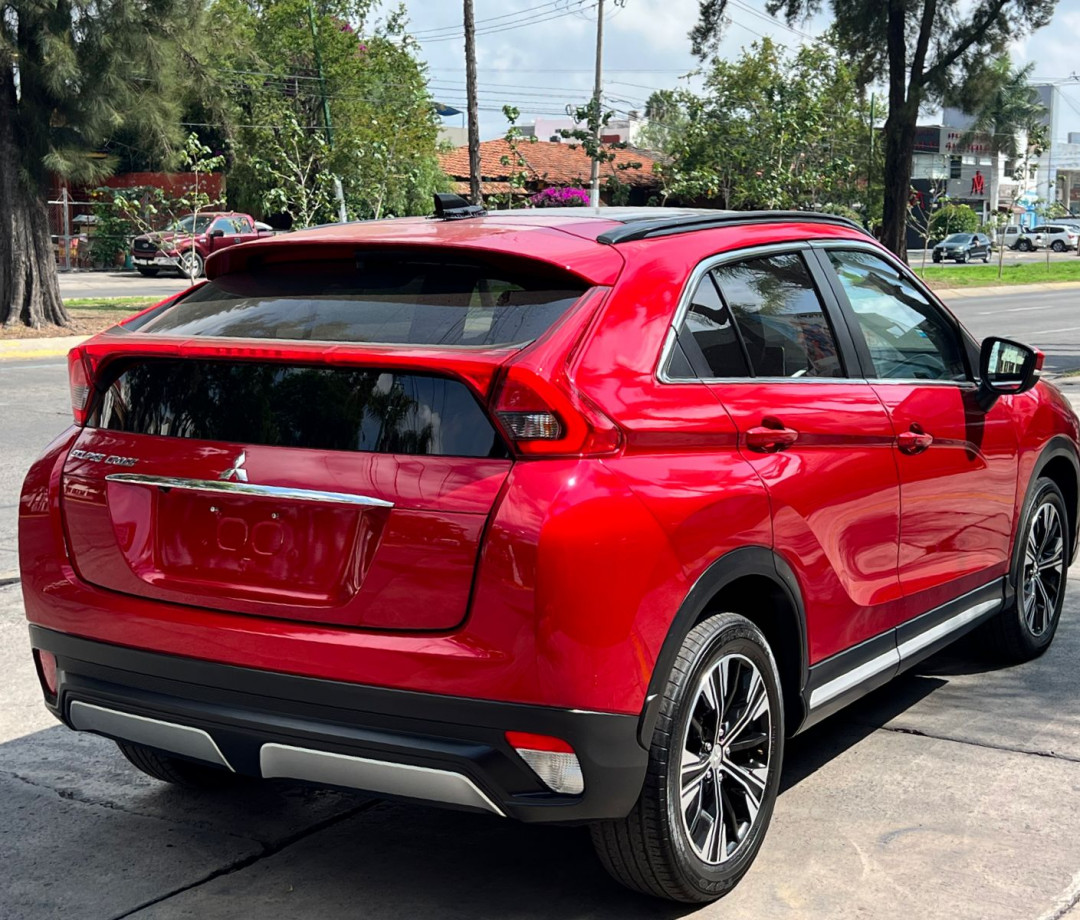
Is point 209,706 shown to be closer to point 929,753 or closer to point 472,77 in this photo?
point 929,753

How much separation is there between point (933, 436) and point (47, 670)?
2.82m

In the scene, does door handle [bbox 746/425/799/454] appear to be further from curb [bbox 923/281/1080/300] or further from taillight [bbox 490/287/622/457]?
curb [bbox 923/281/1080/300]

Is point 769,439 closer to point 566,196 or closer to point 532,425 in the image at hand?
point 532,425

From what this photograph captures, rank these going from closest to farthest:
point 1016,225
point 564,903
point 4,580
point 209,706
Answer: point 209,706 → point 564,903 → point 4,580 → point 1016,225

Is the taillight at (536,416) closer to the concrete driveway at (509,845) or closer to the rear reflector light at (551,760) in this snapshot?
the rear reflector light at (551,760)

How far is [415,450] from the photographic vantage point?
320 centimetres

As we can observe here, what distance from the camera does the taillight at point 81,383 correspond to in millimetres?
3701

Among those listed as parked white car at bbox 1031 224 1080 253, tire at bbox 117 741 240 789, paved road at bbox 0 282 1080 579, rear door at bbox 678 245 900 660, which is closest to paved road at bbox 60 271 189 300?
paved road at bbox 0 282 1080 579

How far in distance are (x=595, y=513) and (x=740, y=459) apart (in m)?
0.64

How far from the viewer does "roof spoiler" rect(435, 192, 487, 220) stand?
429cm

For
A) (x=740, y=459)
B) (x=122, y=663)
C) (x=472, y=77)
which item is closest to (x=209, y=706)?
(x=122, y=663)

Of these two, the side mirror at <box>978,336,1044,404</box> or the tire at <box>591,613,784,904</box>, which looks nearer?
the tire at <box>591,613,784,904</box>

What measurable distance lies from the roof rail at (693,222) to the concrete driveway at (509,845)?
170cm

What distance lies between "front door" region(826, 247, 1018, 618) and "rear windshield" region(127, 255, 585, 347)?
1.43 m
